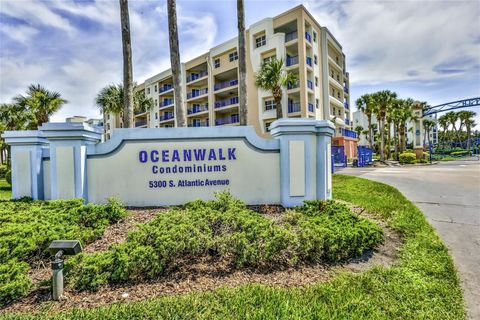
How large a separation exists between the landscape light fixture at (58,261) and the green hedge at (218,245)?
0.69 feet

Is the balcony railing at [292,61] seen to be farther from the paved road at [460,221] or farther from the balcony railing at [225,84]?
the paved road at [460,221]

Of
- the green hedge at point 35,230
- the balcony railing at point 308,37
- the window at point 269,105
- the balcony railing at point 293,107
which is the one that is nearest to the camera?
the green hedge at point 35,230

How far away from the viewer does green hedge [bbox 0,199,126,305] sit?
3523 millimetres

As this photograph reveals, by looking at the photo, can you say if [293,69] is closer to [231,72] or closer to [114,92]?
[231,72]

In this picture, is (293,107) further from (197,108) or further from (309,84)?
(197,108)

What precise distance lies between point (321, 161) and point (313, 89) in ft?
85.0

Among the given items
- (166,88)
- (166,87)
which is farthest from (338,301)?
(166,87)

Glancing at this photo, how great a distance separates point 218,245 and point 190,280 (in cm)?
69

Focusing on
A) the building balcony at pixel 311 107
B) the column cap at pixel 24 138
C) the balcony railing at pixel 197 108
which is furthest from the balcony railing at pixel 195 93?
the column cap at pixel 24 138

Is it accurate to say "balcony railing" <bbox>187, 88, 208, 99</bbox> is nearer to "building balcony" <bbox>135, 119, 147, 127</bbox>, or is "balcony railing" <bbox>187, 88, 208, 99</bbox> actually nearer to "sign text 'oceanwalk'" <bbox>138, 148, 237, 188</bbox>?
"building balcony" <bbox>135, 119, 147, 127</bbox>

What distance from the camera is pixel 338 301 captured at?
3.23 meters

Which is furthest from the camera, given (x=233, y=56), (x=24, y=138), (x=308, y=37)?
(x=233, y=56)

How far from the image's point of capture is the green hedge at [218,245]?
3.77 metres

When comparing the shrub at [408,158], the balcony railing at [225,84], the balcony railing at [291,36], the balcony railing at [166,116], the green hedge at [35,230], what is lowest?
the green hedge at [35,230]
